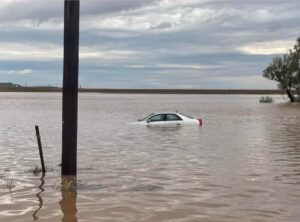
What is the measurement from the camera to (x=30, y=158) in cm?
1584

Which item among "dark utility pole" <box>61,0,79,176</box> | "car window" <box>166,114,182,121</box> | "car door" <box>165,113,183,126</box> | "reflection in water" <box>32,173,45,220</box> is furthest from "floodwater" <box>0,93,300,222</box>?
"car window" <box>166,114,182,121</box>

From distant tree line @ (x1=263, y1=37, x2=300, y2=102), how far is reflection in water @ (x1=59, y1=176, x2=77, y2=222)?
7194 cm

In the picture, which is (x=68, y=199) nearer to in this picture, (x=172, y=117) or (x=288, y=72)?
(x=172, y=117)

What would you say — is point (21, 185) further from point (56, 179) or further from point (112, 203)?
point (112, 203)

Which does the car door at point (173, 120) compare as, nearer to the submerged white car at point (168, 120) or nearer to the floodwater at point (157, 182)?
the submerged white car at point (168, 120)

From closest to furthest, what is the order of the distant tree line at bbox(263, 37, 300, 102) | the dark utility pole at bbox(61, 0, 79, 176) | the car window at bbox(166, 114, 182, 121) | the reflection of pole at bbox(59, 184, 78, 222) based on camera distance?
1. the reflection of pole at bbox(59, 184, 78, 222)
2. the dark utility pole at bbox(61, 0, 79, 176)
3. the car window at bbox(166, 114, 182, 121)
4. the distant tree line at bbox(263, 37, 300, 102)

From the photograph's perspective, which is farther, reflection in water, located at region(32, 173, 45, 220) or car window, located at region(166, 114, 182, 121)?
car window, located at region(166, 114, 182, 121)

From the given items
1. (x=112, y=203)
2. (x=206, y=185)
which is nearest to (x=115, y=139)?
(x=206, y=185)

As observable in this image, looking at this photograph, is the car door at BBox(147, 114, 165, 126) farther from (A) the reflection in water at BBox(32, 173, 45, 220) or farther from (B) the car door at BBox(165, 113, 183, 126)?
(A) the reflection in water at BBox(32, 173, 45, 220)

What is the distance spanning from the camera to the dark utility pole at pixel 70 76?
10.3 metres

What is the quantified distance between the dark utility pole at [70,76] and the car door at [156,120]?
1873 cm

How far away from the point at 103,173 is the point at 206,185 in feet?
8.96

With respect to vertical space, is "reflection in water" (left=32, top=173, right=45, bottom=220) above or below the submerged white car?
below

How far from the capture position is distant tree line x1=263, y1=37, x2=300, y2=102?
79188 millimetres
